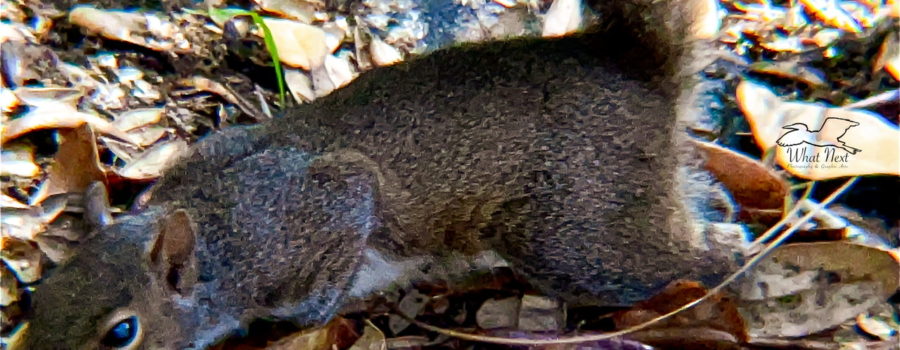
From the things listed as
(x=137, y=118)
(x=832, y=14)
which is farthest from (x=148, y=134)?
(x=832, y=14)

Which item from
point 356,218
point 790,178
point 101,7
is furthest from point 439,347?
point 101,7

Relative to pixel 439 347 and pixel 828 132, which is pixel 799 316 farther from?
pixel 439 347

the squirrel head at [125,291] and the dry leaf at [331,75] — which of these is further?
the dry leaf at [331,75]

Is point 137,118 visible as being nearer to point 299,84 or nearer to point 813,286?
point 299,84

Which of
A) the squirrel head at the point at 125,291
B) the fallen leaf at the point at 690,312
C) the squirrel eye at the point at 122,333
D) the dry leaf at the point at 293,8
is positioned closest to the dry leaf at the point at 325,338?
the squirrel head at the point at 125,291

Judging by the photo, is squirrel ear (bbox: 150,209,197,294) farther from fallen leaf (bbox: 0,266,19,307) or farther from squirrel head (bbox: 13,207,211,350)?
fallen leaf (bbox: 0,266,19,307)

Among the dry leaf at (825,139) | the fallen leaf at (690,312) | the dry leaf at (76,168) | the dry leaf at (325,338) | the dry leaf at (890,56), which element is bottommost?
the dry leaf at (325,338)

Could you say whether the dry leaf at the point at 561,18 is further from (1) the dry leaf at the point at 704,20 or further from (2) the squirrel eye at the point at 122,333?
(2) the squirrel eye at the point at 122,333

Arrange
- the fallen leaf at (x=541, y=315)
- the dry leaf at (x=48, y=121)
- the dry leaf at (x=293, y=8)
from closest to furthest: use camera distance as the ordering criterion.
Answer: the fallen leaf at (x=541, y=315) → the dry leaf at (x=48, y=121) → the dry leaf at (x=293, y=8)
